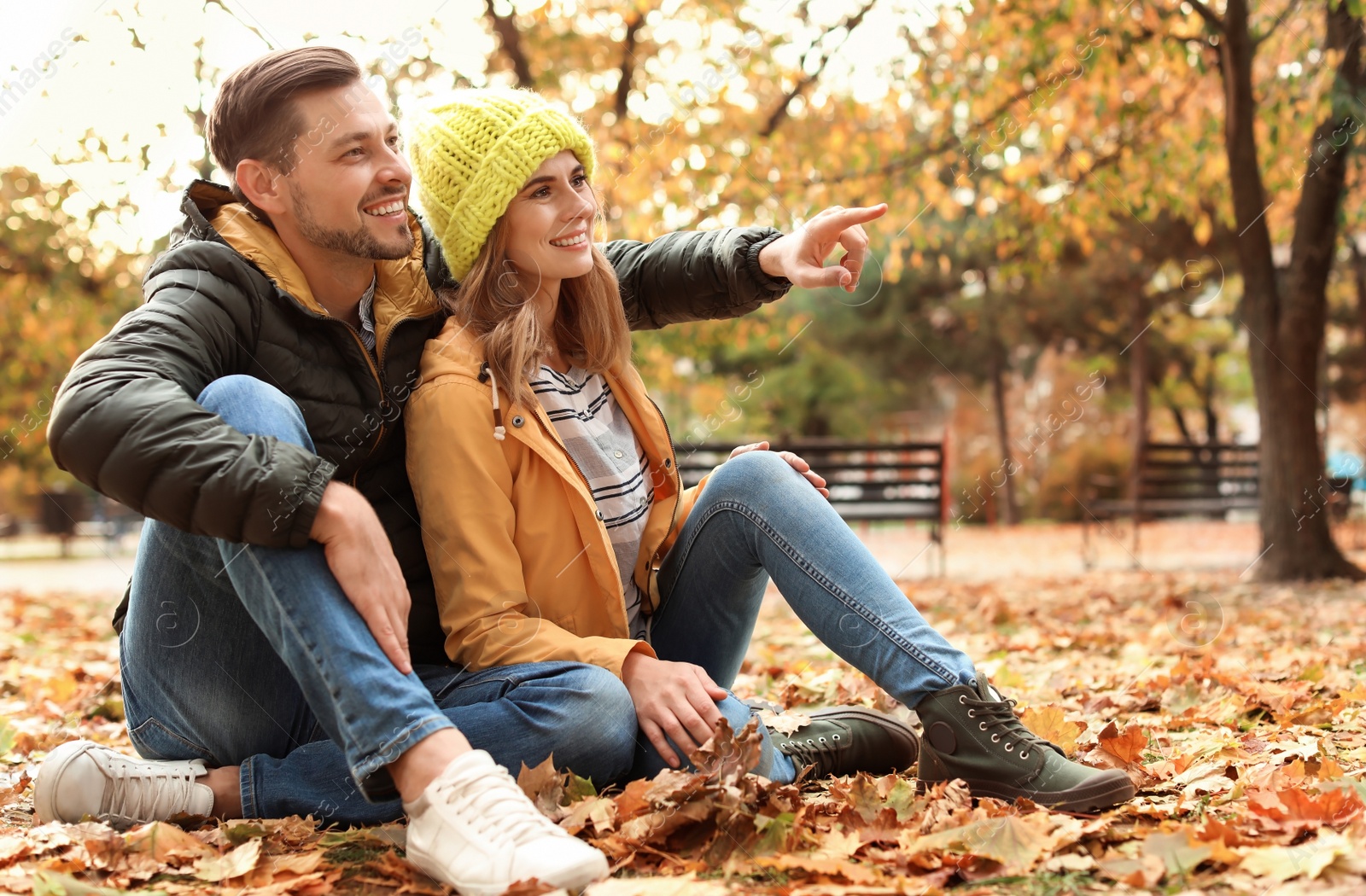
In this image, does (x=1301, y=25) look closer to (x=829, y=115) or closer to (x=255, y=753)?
(x=829, y=115)

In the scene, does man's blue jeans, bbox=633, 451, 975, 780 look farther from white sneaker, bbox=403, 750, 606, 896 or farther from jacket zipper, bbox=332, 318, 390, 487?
jacket zipper, bbox=332, 318, 390, 487

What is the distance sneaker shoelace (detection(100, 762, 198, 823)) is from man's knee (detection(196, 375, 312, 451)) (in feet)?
2.30

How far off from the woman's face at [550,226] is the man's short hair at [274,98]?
421 mm

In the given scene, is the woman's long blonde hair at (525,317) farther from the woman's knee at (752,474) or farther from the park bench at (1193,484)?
the park bench at (1193,484)

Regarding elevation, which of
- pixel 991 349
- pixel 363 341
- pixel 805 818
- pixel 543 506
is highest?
pixel 991 349

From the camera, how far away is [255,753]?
2.12m

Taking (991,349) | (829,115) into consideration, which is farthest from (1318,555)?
(991,349)

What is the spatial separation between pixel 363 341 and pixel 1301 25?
27.0 feet

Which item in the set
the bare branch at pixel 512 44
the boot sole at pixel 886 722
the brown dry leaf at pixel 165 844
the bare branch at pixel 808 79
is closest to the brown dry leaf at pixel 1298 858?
the boot sole at pixel 886 722

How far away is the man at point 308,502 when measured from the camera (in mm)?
1645

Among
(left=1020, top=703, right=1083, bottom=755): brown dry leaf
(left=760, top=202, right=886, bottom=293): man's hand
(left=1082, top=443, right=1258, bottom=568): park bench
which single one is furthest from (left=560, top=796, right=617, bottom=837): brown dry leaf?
(left=1082, top=443, right=1258, bottom=568): park bench

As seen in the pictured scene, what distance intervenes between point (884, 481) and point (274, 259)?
6354mm

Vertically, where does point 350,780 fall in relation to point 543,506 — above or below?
below

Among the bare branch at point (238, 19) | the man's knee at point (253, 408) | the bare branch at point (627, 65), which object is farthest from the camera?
the bare branch at point (627, 65)
